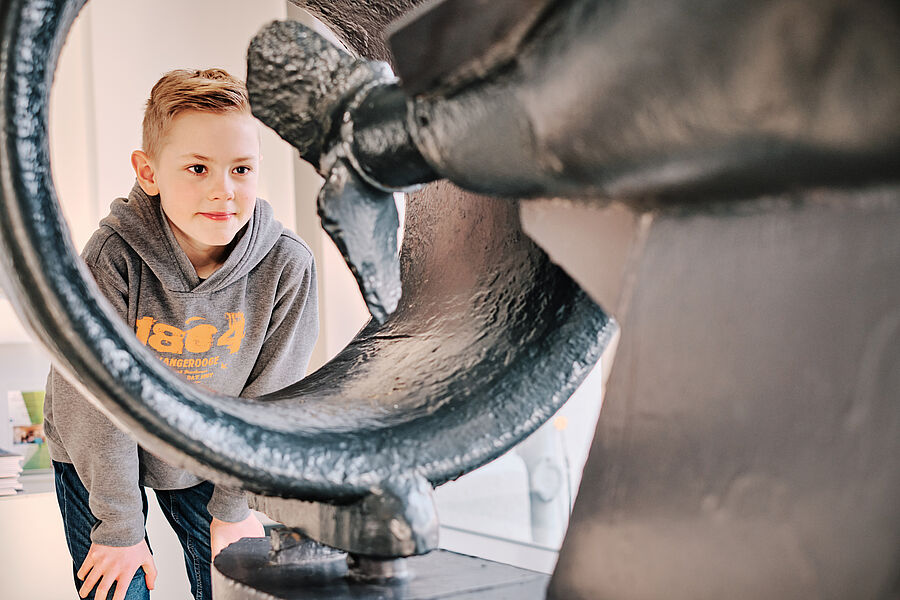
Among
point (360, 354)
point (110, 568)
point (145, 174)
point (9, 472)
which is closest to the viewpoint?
point (360, 354)

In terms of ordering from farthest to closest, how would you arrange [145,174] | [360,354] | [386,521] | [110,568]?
1. [145,174]
2. [110,568]
3. [360,354]
4. [386,521]

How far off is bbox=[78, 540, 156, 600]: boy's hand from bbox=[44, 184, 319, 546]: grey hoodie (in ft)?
0.06

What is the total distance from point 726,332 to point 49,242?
0.80 feet

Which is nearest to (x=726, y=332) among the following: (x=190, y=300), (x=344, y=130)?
(x=344, y=130)

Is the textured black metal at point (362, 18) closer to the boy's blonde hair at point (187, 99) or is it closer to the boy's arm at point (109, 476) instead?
the boy's blonde hair at point (187, 99)

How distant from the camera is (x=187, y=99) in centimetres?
164

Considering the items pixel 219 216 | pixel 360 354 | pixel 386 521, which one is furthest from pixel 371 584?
pixel 219 216

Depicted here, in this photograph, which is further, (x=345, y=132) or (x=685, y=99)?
(x=345, y=132)

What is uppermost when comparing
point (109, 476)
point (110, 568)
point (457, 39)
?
point (457, 39)

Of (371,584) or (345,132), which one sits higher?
(345,132)

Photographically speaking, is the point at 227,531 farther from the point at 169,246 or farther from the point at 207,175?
the point at 207,175

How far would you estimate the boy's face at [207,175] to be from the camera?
160 cm

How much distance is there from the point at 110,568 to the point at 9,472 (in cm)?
146

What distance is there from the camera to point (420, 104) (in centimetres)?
36
